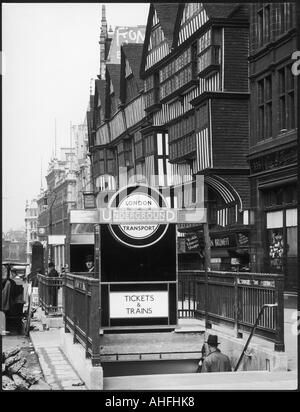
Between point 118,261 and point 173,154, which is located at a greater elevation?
point 173,154

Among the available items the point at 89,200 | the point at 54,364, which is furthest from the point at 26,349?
the point at 89,200

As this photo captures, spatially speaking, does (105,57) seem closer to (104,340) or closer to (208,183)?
(208,183)

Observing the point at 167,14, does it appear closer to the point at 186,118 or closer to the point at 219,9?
the point at 219,9

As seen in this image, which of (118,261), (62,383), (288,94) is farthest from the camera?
(118,261)

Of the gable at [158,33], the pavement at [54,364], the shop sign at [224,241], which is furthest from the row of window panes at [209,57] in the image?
the pavement at [54,364]

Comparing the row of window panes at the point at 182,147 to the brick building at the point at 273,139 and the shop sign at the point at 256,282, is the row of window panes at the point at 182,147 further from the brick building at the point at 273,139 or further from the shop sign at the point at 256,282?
the shop sign at the point at 256,282

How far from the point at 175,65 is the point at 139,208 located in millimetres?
1998

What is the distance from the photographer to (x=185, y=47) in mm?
9781

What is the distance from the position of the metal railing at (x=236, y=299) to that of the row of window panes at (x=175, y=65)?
2.39 meters

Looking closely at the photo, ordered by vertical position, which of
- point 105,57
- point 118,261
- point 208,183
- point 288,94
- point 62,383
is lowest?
point 62,383

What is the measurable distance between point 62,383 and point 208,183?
262 cm
